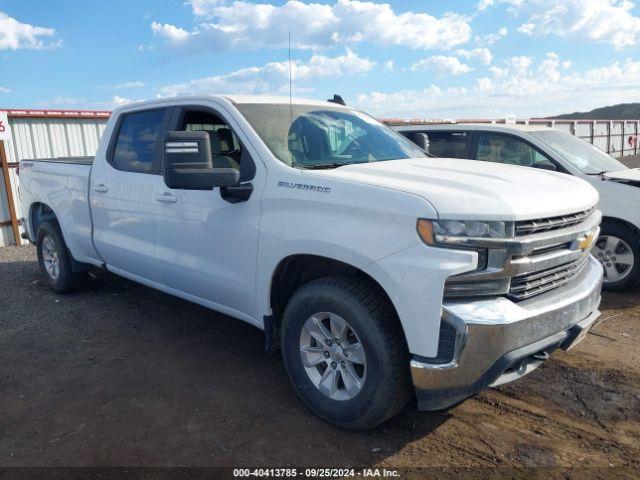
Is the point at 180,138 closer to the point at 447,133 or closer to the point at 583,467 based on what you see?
the point at 583,467

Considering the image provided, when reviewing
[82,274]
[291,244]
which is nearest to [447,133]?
[291,244]

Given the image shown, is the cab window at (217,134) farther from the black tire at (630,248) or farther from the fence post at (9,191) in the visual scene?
the fence post at (9,191)

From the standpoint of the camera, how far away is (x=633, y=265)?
5715mm

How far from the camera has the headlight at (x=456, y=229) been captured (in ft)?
8.72

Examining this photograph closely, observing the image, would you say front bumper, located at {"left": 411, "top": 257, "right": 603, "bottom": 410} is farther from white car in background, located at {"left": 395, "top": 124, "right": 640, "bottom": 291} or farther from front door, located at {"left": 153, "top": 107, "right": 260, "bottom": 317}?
white car in background, located at {"left": 395, "top": 124, "right": 640, "bottom": 291}

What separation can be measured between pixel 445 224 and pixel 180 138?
5.46 feet

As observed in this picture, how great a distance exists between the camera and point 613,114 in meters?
90.7

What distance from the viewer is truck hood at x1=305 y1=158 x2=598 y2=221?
2705 millimetres

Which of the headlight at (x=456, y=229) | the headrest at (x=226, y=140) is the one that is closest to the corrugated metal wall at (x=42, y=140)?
the headrest at (x=226, y=140)

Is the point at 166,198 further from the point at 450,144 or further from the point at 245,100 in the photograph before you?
the point at 450,144

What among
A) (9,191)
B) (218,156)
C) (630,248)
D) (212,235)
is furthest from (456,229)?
(9,191)

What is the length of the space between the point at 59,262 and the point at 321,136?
12.0ft

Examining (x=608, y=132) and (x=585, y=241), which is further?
(x=608, y=132)

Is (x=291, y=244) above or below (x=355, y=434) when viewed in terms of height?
above
